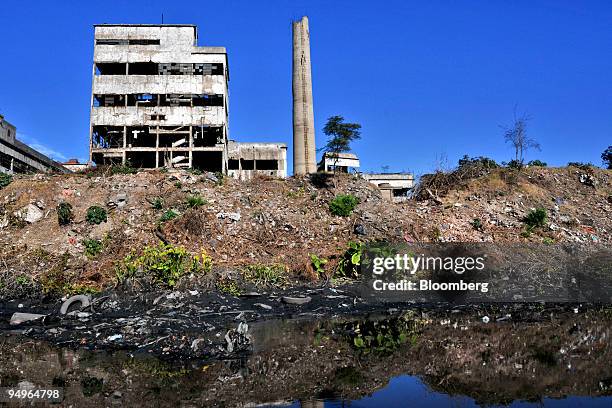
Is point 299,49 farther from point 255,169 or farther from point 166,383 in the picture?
point 166,383

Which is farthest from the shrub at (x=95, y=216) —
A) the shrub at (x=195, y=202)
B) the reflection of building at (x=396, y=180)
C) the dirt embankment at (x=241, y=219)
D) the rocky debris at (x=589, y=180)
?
the rocky debris at (x=589, y=180)

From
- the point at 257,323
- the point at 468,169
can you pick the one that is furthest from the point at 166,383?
the point at 468,169

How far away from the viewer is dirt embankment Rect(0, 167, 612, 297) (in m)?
15.9

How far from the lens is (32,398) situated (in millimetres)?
6070

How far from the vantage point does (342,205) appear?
66.6 feet

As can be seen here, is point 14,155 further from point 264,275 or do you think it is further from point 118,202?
point 264,275

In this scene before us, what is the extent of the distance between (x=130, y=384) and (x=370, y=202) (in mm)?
16156

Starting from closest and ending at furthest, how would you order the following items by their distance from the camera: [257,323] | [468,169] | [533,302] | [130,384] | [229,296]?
[130,384] < [257,323] < [229,296] < [533,302] < [468,169]

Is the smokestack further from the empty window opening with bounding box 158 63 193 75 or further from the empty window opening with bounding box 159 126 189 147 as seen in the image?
the empty window opening with bounding box 159 126 189 147

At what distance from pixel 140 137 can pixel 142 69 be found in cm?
469

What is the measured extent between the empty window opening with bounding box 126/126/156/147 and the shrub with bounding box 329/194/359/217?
18.4 metres

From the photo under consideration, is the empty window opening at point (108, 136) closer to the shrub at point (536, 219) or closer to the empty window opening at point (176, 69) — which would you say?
the empty window opening at point (176, 69)

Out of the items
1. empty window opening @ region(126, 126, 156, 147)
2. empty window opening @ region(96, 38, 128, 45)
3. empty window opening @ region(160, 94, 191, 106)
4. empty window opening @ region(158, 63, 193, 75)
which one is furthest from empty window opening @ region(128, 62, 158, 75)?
empty window opening @ region(126, 126, 156, 147)

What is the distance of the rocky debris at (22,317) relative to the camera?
35.4 ft
